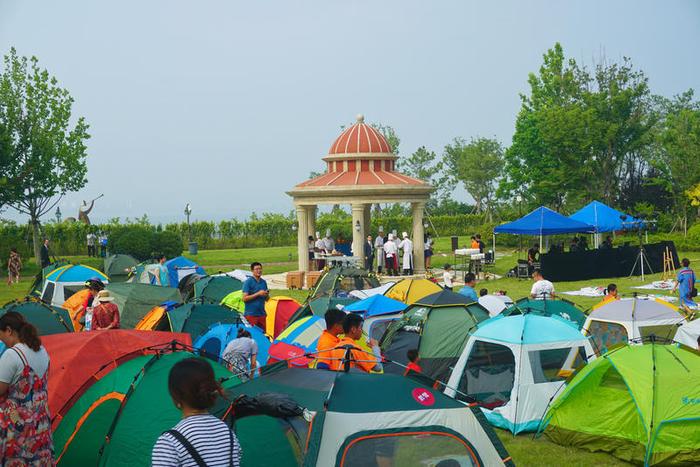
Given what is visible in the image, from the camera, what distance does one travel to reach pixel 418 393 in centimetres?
705

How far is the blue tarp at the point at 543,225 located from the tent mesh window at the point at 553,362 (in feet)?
59.4

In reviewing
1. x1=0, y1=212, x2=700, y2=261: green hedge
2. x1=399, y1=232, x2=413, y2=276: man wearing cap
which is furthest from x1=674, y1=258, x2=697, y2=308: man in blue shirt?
x1=0, y1=212, x2=700, y2=261: green hedge

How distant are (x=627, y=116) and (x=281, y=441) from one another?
43769mm

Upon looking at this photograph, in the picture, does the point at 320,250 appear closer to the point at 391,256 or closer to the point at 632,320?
the point at 391,256

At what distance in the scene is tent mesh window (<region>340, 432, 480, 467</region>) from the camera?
6719 mm

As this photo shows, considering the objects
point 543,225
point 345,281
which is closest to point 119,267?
point 345,281

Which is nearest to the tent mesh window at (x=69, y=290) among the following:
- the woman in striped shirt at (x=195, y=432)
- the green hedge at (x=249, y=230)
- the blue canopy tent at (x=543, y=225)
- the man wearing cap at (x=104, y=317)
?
the man wearing cap at (x=104, y=317)

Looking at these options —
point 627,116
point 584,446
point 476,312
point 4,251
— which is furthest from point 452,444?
point 627,116

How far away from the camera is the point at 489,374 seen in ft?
37.8

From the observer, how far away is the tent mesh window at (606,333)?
13.3m

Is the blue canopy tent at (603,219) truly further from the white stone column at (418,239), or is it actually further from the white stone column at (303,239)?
the white stone column at (303,239)

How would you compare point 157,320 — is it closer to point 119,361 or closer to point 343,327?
point 119,361

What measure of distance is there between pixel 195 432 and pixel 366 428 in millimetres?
2511

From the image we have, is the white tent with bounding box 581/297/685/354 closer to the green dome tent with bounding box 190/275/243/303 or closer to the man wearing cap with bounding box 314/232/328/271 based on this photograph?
the green dome tent with bounding box 190/275/243/303
